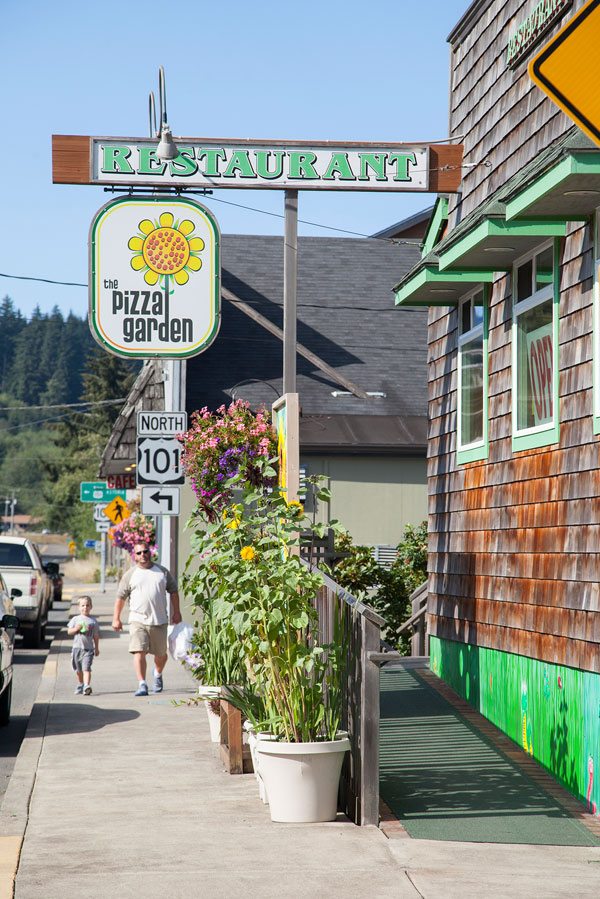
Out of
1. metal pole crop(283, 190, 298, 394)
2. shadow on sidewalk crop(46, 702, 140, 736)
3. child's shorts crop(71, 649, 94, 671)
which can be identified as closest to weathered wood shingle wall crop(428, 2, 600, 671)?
metal pole crop(283, 190, 298, 394)

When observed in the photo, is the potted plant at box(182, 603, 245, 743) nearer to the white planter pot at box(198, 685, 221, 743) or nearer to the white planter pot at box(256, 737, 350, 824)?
the white planter pot at box(198, 685, 221, 743)

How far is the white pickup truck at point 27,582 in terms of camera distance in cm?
2167

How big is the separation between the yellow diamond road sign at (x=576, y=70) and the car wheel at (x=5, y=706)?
1049 cm

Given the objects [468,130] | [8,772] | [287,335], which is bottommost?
[8,772]

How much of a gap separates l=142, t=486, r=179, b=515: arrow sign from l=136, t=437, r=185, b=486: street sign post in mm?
118

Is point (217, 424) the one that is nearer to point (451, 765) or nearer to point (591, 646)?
point (451, 765)

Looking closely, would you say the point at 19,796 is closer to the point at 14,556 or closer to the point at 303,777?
the point at 303,777

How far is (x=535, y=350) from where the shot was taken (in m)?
9.88

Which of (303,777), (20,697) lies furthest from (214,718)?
(20,697)

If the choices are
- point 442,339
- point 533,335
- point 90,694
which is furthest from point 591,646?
point 90,694

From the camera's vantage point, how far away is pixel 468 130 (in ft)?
40.7

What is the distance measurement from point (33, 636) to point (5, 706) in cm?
1018

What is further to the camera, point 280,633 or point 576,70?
point 280,633

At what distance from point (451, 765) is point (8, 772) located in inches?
142
